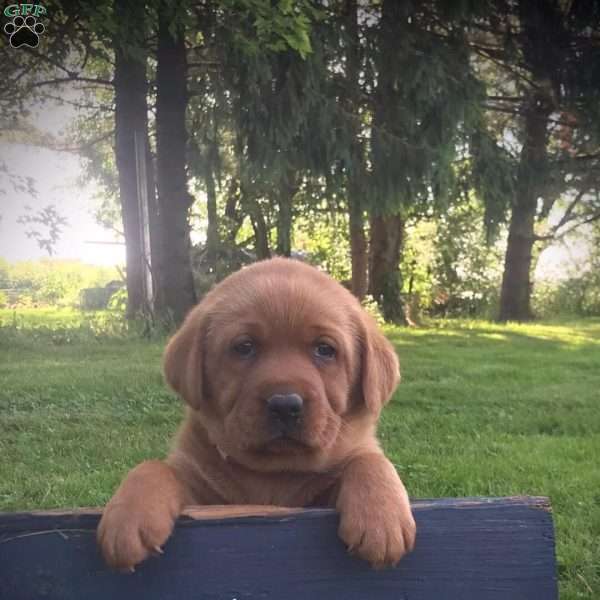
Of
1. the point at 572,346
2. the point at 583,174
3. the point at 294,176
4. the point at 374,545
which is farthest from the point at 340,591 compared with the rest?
the point at 583,174

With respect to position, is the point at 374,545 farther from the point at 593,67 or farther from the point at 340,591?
the point at 593,67

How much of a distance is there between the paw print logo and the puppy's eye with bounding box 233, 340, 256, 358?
3.48 m

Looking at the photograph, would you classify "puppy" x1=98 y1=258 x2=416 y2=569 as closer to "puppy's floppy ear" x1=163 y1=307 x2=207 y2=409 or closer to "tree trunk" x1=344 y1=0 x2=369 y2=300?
"puppy's floppy ear" x1=163 y1=307 x2=207 y2=409

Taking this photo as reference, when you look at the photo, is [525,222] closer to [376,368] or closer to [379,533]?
[376,368]

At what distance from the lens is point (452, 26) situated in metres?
8.37

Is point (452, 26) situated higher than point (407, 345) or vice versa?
point (452, 26)

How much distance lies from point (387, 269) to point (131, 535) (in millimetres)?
10685

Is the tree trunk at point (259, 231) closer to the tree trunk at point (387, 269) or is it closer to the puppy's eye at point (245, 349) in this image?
the tree trunk at point (387, 269)

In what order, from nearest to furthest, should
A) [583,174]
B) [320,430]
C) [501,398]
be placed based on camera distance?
1. [320,430]
2. [501,398]
3. [583,174]

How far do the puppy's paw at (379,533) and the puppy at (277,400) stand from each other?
0.9 inches

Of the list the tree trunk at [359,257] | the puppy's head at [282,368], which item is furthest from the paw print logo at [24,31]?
the tree trunk at [359,257]

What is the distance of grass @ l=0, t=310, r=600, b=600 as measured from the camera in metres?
4.24

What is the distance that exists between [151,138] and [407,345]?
4272mm

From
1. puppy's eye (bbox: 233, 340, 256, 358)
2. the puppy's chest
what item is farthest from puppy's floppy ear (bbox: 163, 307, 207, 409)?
the puppy's chest
